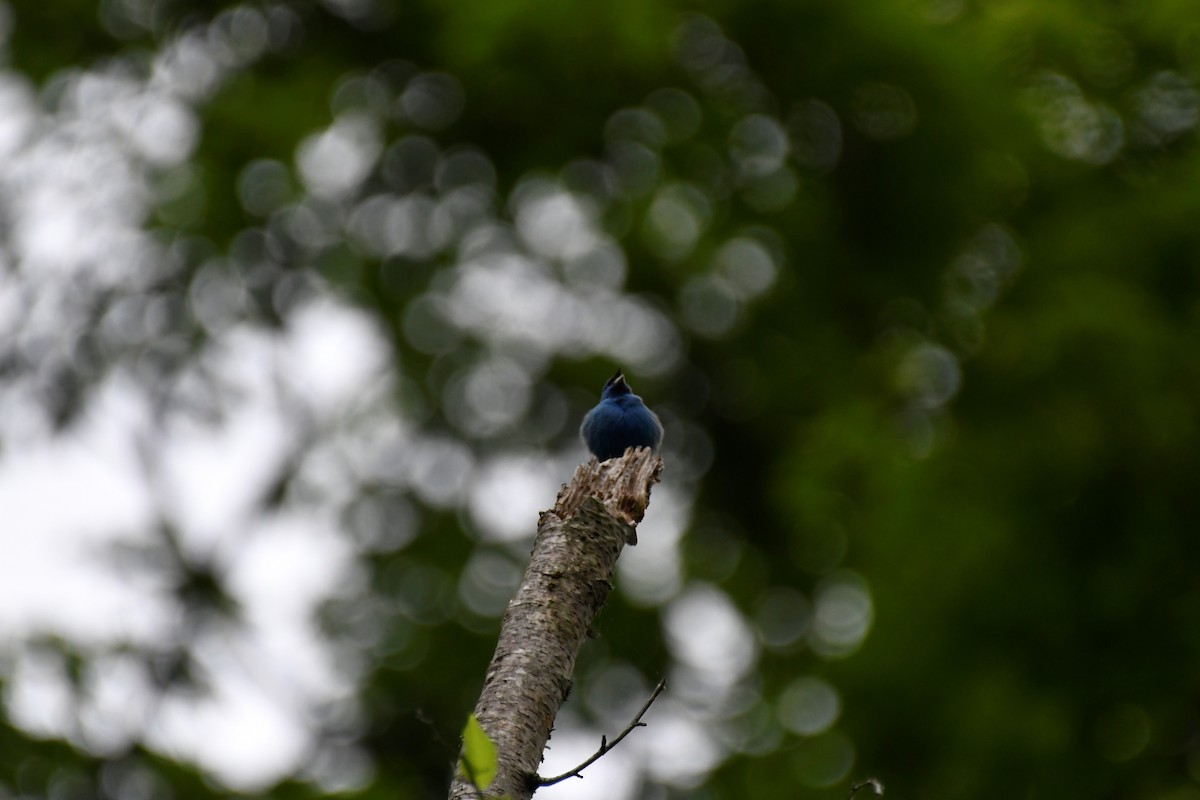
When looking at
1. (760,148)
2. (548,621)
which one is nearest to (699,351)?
(760,148)

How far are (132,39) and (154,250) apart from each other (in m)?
2.39

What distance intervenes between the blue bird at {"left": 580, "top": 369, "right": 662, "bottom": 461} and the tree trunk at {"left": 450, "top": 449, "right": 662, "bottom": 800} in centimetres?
293

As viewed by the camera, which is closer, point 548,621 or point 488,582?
point 548,621

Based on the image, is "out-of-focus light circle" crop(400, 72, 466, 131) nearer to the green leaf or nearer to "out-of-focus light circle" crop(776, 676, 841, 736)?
"out-of-focus light circle" crop(776, 676, 841, 736)

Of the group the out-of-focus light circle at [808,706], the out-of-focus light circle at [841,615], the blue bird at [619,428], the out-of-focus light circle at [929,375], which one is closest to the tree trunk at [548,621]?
the blue bird at [619,428]

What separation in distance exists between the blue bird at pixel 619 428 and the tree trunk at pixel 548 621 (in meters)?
2.93

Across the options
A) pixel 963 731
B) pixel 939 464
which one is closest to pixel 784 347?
pixel 939 464

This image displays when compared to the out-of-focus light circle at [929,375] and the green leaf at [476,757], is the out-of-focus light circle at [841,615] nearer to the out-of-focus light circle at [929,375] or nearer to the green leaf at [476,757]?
the out-of-focus light circle at [929,375]

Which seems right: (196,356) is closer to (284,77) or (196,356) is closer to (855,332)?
(284,77)

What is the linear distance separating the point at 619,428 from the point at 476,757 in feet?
16.1

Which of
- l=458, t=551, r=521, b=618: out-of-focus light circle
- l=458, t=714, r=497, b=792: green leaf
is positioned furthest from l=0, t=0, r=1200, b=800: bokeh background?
l=458, t=714, r=497, b=792: green leaf

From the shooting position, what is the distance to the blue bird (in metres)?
7.39

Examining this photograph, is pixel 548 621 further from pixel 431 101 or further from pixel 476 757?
pixel 431 101

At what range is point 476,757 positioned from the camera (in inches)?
99.3
